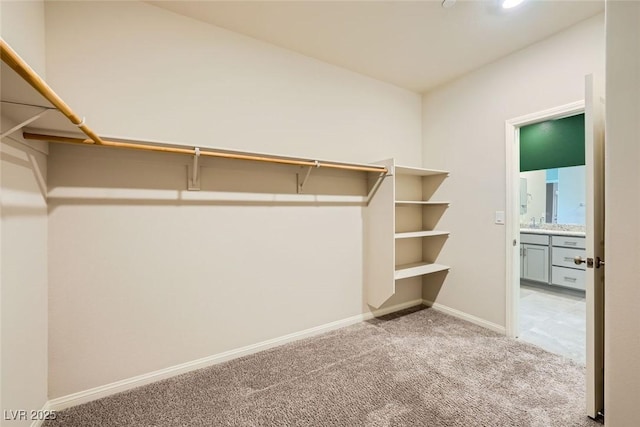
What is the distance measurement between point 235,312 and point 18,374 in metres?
1.17

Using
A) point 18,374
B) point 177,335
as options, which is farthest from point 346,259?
point 18,374

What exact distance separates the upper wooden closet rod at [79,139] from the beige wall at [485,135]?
1052mm

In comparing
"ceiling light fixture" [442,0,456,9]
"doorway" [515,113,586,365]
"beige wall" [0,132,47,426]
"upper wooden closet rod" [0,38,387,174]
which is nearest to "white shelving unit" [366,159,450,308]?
"upper wooden closet rod" [0,38,387,174]

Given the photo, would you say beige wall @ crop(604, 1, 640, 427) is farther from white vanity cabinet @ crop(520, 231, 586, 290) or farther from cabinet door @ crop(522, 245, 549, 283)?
cabinet door @ crop(522, 245, 549, 283)

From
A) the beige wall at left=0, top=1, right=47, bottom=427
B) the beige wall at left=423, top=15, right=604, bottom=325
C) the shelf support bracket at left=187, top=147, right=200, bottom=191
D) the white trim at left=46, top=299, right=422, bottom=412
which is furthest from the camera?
the beige wall at left=423, top=15, right=604, bottom=325

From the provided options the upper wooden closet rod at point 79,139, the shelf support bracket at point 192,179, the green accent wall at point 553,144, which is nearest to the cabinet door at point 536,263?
the green accent wall at point 553,144

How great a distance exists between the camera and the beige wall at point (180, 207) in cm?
169

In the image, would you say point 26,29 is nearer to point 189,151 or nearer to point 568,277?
point 189,151

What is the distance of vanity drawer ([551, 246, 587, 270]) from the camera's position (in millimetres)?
3779

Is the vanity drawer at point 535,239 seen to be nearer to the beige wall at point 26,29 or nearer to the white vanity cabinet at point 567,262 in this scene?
the white vanity cabinet at point 567,262

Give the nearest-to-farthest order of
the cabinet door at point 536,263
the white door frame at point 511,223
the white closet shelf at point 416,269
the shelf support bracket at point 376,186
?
the white door frame at point 511,223
the shelf support bracket at point 376,186
the white closet shelf at point 416,269
the cabinet door at point 536,263

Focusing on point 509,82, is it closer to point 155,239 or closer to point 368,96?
point 368,96

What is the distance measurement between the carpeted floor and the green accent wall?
2784 millimetres

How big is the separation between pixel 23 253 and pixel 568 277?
18.5 ft
